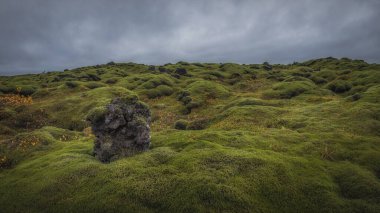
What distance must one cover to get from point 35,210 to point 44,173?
463 centimetres

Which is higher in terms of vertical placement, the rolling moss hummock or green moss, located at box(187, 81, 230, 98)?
green moss, located at box(187, 81, 230, 98)

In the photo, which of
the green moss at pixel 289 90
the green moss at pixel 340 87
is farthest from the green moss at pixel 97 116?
the green moss at pixel 340 87

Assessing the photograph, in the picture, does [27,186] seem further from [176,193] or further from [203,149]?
[203,149]

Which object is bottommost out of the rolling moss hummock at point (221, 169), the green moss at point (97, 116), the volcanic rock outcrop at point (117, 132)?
the rolling moss hummock at point (221, 169)

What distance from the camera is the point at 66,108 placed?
56375 mm

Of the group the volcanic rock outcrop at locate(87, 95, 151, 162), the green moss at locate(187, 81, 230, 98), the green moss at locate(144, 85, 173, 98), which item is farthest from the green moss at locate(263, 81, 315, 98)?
the volcanic rock outcrop at locate(87, 95, 151, 162)

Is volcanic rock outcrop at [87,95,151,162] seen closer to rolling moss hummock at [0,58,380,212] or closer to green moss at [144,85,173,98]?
rolling moss hummock at [0,58,380,212]

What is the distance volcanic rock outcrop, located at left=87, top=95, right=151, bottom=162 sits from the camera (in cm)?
2361

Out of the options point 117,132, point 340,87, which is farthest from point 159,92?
point 117,132

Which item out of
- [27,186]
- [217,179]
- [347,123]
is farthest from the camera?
[347,123]

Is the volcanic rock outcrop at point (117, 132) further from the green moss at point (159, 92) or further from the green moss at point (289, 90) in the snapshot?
the green moss at point (159, 92)

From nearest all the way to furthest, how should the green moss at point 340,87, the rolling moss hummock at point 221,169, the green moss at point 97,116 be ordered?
the rolling moss hummock at point 221,169 → the green moss at point 97,116 → the green moss at point 340,87

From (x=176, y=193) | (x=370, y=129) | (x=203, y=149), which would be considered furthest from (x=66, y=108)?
(x=370, y=129)

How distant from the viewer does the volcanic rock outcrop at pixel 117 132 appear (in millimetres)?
23609
